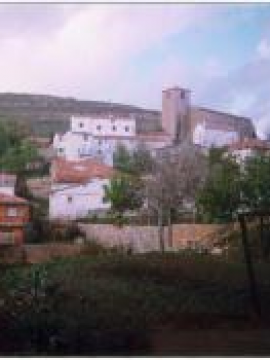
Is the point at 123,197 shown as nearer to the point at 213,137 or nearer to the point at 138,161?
the point at 138,161

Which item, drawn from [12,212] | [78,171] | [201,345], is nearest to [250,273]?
[201,345]

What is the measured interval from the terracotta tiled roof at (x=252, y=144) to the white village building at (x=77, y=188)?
2.42ft

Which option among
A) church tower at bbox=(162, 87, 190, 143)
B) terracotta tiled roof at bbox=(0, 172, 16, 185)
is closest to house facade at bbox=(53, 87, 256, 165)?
church tower at bbox=(162, 87, 190, 143)

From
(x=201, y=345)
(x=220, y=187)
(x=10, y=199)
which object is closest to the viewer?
(x=201, y=345)

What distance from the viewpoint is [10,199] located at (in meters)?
6.05

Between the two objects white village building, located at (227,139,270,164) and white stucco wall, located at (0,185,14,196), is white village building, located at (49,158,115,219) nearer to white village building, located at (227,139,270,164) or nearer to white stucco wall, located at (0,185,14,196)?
white stucco wall, located at (0,185,14,196)

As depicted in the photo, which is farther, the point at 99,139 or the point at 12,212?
the point at 99,139

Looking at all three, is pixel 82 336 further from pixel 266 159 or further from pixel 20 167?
pixel 266 159

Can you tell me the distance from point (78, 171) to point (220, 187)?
2.73 ft

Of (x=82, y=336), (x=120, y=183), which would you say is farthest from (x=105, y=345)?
(x=120, y=183)

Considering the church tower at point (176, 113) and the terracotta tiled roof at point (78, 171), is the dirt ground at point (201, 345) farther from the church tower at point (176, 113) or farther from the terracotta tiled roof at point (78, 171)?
the church tower at point (176, 113)

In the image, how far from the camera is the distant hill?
6.07 m

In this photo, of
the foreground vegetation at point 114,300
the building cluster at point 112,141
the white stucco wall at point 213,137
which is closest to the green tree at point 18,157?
the building cluster at point 112,141

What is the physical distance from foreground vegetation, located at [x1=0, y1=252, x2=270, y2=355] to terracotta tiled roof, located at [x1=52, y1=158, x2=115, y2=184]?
0.47 meters
